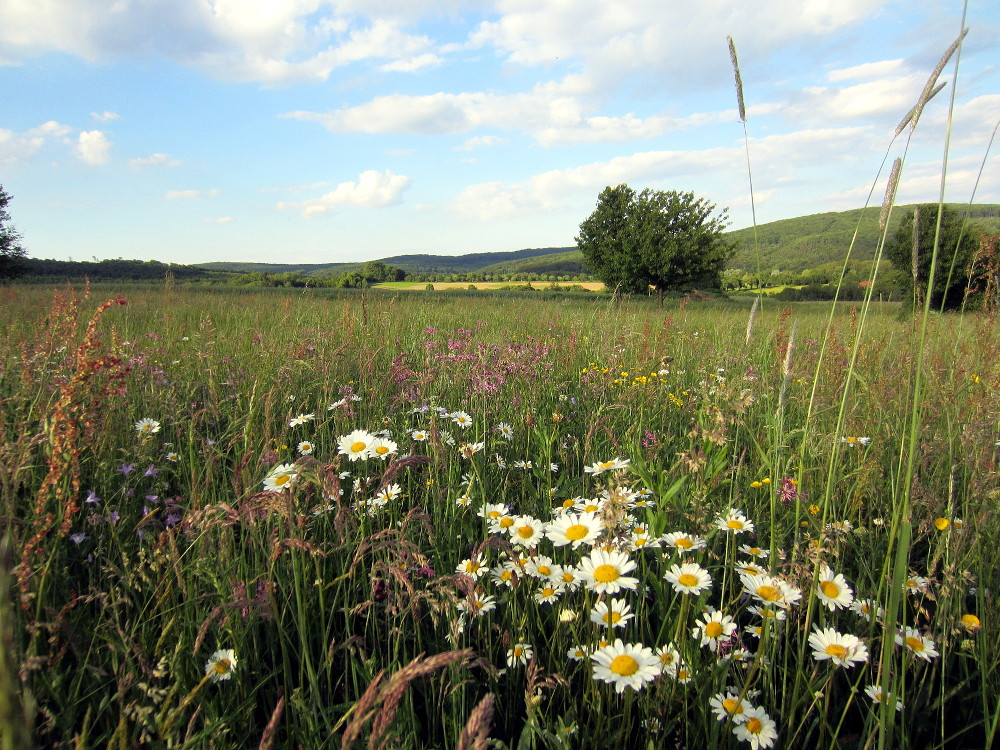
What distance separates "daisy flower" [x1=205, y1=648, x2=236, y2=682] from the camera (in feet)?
4.06

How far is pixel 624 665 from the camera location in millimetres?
1103

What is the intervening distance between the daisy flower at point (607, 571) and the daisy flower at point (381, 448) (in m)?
0.80

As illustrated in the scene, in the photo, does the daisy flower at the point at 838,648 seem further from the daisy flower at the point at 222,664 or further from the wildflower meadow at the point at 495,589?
the daisy flower at the point at 222,664

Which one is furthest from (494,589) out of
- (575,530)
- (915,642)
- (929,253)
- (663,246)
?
(663,246)

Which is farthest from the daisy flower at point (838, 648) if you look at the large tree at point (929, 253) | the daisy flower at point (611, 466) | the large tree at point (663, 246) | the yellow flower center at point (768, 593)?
the large tree at point (663, 246)

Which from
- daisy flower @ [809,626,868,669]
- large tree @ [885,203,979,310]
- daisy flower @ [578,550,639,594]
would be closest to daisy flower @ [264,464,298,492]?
daisy flower @ [578,550,639,594]

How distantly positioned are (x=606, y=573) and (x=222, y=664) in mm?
974

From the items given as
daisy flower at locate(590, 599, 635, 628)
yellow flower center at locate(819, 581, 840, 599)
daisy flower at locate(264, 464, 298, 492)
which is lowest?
yellow flower center at locate(819, 581, 840, 599)

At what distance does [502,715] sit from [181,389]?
3.14 meters

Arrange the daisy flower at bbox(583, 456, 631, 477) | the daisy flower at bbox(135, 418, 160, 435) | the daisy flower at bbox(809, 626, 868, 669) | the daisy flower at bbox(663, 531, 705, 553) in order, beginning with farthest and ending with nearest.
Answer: the daisy flower at bbox(135, 418, 160, 435) < the daisy flower at bbox(583, 456, 631, 477) < the daisy flower at bbox(663, 531, 705, 553) < the daisy flower at bbox(809, 626, 868, 669)

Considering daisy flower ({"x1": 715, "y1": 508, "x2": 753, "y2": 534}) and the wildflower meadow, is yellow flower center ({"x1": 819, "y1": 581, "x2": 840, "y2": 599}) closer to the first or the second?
the wildflower meadow

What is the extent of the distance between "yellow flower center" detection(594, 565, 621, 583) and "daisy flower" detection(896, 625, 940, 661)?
70cm

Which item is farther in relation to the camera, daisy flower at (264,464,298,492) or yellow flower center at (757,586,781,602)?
daisy flower at (264,464,298,492)

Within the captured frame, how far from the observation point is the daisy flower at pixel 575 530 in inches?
49.9
